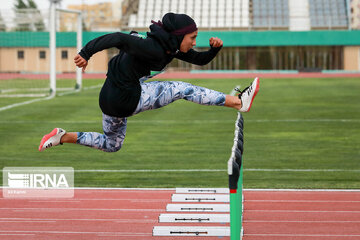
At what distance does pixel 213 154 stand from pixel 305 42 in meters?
52.7

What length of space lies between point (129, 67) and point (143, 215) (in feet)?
11.6

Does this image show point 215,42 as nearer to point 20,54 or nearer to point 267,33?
Answer: point 20,54

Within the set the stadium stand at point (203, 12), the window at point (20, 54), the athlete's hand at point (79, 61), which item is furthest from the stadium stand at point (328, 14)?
the athlete's hand at point (79, 61)

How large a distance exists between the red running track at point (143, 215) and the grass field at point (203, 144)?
102 centimetres

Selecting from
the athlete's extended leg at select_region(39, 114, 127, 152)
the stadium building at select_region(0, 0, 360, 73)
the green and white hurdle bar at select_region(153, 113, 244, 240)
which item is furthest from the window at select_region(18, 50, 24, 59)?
the stadium building at select_region(0, 0, 360, 73)

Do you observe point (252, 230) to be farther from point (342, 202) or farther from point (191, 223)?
point (342, 202)

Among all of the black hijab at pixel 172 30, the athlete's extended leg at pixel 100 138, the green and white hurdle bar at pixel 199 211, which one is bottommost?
the green and white hurdle bar at pixel 199 211

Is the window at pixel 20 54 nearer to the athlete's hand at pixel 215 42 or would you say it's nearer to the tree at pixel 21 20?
the tree at pixel 21 20

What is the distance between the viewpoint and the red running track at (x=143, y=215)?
841cm

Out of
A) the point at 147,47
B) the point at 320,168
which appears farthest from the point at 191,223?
the point at 320,168

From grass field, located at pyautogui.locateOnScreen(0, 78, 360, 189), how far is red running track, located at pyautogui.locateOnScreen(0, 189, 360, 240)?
1.02m

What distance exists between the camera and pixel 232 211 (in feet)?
16.4

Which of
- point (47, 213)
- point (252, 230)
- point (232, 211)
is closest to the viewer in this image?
point (232, 211)

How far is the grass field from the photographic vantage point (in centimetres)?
1249
